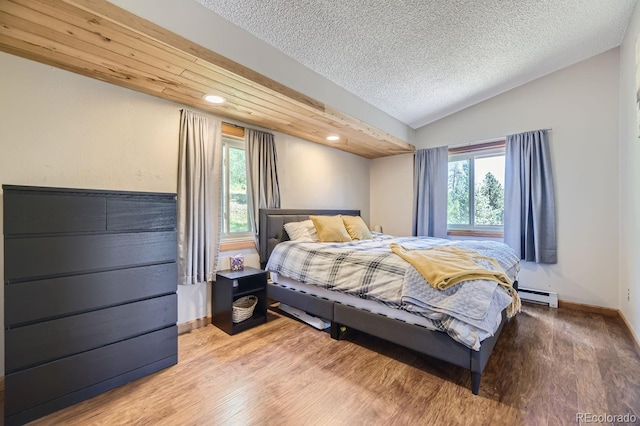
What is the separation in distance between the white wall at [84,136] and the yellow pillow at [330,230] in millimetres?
1121

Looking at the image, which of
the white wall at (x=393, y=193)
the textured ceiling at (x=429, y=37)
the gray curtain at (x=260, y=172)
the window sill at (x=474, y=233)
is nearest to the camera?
the textured ceiling at (x=429, y=37)

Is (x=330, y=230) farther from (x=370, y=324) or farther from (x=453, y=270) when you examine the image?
(x=453, y=270)

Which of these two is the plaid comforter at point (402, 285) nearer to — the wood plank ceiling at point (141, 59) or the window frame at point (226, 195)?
the window frame at point (226, 195)

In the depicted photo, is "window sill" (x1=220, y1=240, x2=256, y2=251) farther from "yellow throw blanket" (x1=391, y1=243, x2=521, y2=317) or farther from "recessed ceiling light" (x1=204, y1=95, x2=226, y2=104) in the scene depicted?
"yellow throw blanket" (x1=391, y1=243, x2=521, y2=317)

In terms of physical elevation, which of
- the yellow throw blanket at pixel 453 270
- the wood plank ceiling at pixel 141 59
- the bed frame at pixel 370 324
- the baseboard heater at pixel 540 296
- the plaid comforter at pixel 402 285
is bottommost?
the baseboard heater at pixel 540 296

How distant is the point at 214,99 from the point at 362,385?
2.61m

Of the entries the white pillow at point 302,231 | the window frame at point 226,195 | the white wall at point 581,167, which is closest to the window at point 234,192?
the window frame at point 226,195

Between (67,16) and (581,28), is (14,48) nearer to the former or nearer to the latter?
(67,16)

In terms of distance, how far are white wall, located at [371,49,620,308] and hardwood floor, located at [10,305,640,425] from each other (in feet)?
3.12

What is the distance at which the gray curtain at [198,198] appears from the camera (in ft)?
8.50

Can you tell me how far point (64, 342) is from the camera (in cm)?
159

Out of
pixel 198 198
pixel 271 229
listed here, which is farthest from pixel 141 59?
pixel 271 229

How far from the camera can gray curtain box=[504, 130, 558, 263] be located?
3385 millimetres

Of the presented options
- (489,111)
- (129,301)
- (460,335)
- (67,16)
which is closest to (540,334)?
(460,335)
